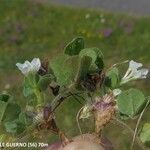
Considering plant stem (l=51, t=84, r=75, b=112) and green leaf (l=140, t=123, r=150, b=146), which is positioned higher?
plant stem (l=51, t=84, r=75, b=112)

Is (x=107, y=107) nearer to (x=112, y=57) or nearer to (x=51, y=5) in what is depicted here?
(x=112, y=57)

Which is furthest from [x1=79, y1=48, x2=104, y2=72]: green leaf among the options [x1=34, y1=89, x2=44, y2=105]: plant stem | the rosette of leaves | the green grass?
the green grass

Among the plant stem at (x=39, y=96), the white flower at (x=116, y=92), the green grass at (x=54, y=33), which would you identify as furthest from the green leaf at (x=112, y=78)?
the green grass at (x=54, y=33)

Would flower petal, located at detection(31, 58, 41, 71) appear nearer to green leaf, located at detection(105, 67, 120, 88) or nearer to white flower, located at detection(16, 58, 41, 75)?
white flower, located at detection(16, 58, 41, 75)

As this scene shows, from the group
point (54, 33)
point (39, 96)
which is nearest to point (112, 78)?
point (39, 96)

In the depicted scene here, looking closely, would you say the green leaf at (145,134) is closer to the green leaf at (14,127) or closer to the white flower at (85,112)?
the white flower at (85,112)
